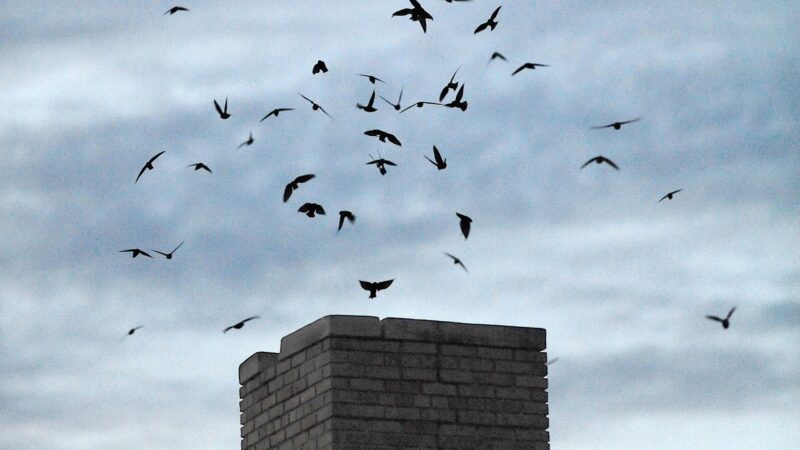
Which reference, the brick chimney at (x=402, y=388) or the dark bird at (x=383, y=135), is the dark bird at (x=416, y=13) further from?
the brick chimney at (x=402, y=388)

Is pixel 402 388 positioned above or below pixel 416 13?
below

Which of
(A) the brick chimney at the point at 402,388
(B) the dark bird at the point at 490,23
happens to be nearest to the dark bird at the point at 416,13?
(B) the dark bird at the point at 490,23

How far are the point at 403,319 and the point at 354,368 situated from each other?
877 millimetres

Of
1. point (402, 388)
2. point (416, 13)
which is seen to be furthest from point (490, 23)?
point (402, 388)

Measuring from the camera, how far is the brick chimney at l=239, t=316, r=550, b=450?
1892 cm

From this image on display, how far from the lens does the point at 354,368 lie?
19.0 meters

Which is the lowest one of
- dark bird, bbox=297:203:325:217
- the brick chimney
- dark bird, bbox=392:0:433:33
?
the brick chimney

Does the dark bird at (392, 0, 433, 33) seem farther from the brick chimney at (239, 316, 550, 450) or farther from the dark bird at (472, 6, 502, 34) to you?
the brick chimney at (239, 316, 550, 450)

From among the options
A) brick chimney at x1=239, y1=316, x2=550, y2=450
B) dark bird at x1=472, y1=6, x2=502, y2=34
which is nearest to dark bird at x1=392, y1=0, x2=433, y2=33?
dark bird at x1=472, y1=6, x2=502, y2=34

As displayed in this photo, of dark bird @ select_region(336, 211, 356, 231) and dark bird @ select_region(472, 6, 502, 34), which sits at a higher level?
dark bird @ select_region(472, 6, 502, 34)

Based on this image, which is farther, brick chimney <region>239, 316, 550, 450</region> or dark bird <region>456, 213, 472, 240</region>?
brick chimney <region>239, 316, 550, 450</region>

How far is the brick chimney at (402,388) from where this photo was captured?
18.9 meters

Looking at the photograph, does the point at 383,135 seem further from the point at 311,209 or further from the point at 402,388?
the point at 402,388

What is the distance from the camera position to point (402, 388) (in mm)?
19172
